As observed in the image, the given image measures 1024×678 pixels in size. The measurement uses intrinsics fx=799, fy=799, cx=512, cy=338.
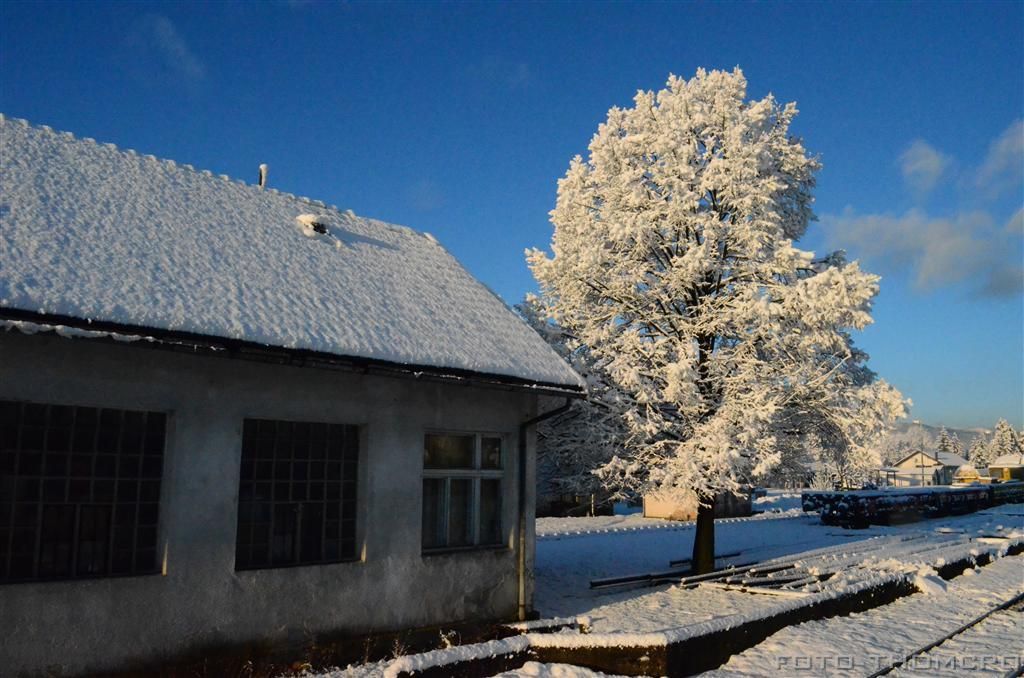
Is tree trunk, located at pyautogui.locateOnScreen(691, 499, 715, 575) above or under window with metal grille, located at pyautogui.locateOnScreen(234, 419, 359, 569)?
under

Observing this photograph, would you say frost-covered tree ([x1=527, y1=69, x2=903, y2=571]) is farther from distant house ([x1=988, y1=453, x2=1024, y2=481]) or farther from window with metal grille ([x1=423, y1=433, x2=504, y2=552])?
distant house ([x1=988, y1=453, x2=1024, y2=481])

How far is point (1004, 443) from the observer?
14488cm

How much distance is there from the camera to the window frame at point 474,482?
37.7 feet

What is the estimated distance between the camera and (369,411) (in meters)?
10.7

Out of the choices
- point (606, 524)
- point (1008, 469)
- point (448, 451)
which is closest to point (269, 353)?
point (448, 451)

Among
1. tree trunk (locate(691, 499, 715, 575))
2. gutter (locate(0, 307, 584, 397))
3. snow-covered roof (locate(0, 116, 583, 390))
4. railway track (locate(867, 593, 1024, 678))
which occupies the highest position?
snow-covered roof (locate(0, 116, 583, 390))

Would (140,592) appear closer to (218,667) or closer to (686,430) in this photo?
(218,667)

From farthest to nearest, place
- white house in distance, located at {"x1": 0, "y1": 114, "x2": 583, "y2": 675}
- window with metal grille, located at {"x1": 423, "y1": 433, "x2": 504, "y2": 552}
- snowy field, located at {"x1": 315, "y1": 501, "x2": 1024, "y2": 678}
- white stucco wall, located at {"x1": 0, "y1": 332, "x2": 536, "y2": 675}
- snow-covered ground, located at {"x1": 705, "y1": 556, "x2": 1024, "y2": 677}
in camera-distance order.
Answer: window with metal grille, located at {"x1": 423, "y1": 433, "x2": 504, "y2": 552} < snowy field, located at {"x1": 315, "y1": 501, "x2": 1024, "y2": 678} < snow-covered ground, located at {"x1": 705, "y1": 556, "x2": 1024, "y2": 677} < white house in distance, located at {"x1": 0, "y1": 114, "x2": 583, "y2": 675} < white stucco wall, located at {"x1": 0, "y1": 332, "x2": 536, "y2": 675}

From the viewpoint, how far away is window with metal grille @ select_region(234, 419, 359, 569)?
9.75 metres

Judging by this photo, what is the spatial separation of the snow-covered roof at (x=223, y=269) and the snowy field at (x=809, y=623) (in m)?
4.18

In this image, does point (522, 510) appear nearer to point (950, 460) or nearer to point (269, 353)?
point (269, 353)

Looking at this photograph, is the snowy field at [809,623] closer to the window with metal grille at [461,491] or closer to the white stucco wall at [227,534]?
the white stucco wall at [227,534]

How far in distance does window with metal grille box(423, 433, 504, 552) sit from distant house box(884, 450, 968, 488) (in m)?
105

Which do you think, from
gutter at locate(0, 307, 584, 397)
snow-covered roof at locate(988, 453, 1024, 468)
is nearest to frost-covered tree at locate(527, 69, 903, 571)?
gutter at locate(0, 307, 584, 397)
